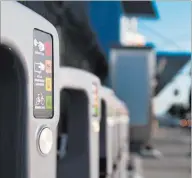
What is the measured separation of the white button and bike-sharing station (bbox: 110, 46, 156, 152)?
1025 cm

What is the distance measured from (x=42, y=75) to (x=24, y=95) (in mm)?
108

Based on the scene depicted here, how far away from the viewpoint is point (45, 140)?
1.62m

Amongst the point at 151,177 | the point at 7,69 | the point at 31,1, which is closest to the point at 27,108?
the point at 7,69

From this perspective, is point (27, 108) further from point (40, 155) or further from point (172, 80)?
point (172, 80)

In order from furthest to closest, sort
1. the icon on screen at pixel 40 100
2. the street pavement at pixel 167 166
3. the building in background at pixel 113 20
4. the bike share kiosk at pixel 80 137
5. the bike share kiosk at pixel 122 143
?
the building in background at pixel 113 20 → the street pavement at pixel 167 166 → the bike share kiosk at pixel 122 143 → the bike share kiosk at pixel 80 137 → the icon on screen at pixel 40 100

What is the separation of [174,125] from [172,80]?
692cm

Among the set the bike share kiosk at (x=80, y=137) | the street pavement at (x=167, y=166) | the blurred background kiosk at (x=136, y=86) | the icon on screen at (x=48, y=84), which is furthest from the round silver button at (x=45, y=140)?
the blurred background kiosk at (x=136, y=86)

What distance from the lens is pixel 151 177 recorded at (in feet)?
28.8

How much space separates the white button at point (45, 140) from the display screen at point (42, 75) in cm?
5

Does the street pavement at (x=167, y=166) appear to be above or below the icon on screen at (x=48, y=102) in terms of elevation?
below

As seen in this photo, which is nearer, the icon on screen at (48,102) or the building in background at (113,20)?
the icon on screen at (48,102)

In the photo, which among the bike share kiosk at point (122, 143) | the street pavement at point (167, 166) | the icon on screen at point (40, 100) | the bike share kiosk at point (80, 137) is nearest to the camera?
the icon on screen at point (40, 100)

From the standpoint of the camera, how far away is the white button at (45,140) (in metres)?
1.59

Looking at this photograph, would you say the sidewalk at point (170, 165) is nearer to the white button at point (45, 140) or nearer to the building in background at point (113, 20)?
the building in background at point (113, 20)
